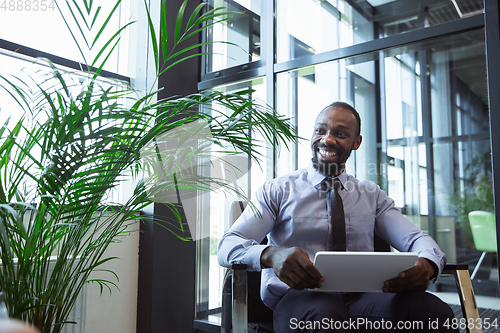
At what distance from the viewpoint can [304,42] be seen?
8.02ft

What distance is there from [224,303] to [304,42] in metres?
1.73

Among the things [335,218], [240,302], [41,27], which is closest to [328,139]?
[335,218]

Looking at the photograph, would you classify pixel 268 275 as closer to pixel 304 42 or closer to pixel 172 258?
pixel 172 258

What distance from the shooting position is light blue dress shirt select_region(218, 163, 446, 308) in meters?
1.46

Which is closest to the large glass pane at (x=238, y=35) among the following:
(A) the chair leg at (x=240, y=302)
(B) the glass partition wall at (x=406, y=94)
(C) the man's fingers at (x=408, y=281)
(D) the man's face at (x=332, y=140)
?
(B) the glass partition wall at (x=406, y=94)

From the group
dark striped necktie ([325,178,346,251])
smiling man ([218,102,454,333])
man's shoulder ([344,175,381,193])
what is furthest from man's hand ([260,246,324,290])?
man's shoulder ([344,175,381,193])

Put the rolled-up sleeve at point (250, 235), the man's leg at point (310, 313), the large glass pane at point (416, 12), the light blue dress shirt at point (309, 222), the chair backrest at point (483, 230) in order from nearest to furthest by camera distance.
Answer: the man's leg at point (310, 313)
the rolled-up sleeve at point (250, 235)
the light blue dress shirt at point (309, 222)
the chair backrest at point (483, 230)
the large glass pane at point (416, 12)

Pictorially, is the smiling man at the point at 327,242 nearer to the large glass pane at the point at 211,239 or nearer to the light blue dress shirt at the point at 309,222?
the light blue dress shirt at the point at 309,222

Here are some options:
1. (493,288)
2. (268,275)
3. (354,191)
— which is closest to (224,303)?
(268,275)

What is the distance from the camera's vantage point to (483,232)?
183 centimetres

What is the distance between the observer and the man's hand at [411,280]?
116 cm

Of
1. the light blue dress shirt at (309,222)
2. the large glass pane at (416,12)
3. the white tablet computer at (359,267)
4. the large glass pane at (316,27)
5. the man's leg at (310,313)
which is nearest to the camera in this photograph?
the white tablet computer at (359,267)

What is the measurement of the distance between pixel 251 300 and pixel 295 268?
47 cm
